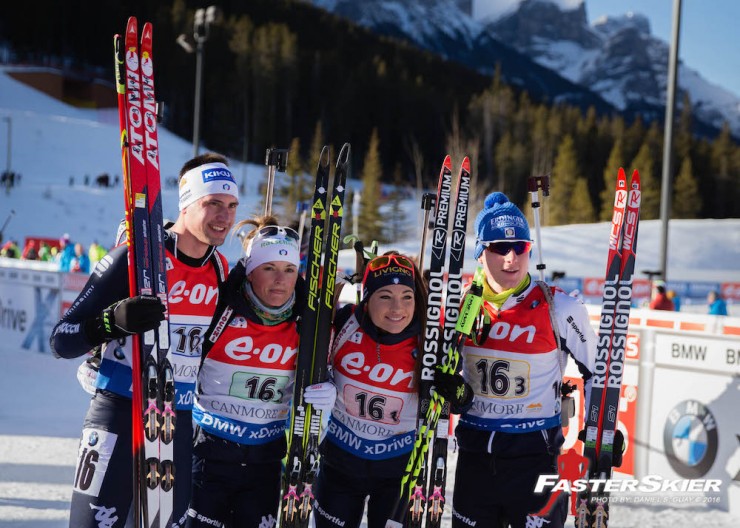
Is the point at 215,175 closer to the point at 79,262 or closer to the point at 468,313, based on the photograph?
the point at 468,313

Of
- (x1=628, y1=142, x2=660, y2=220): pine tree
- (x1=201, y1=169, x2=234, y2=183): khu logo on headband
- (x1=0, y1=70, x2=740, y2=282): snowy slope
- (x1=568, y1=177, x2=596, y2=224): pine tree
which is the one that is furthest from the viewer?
(x1=568, y1=177, x2=596, y2=224): pine tree

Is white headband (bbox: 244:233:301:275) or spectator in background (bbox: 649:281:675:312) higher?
white headband (bbox: 244:233:301:275)

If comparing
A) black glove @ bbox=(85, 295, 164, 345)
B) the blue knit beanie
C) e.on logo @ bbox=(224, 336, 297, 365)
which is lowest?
e.on logo @ bbox=(224, 336, 297, 365)

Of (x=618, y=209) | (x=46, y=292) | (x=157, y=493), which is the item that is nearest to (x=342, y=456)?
(x=157, y=493)

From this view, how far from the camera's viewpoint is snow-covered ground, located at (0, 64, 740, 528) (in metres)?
4.68

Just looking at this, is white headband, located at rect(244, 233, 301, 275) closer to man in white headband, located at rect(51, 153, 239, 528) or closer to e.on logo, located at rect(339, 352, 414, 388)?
man in white headband, located at rect(51, 153, 239, 528)

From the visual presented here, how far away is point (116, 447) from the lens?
2584 mm

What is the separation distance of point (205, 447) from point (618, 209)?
2465 millimetres

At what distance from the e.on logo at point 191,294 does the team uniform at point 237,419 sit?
0.28ft

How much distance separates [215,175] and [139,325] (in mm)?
816

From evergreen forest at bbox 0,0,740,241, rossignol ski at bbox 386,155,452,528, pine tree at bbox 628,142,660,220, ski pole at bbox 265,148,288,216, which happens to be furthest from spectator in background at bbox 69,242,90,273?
evergreen forest at bbox 0,0,740,241

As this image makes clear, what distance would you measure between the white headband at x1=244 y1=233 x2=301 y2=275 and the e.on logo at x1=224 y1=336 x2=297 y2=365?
13.5 inches

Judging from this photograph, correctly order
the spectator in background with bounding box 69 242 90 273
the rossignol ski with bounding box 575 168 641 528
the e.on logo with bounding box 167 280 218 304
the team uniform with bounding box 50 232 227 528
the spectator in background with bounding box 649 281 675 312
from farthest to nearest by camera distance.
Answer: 1. the spectator in background with bounding box 69 242 90 273
2. the spectator in background with bounding box 649 281 675 312
3. the rossignol ski with bounding box 575 168 641 528
4. the e.on logo with bounding box 167 280 218 304
5. the team uniform with bounding box 50 232 227 528

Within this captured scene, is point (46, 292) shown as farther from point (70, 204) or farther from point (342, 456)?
point (70, 204)
